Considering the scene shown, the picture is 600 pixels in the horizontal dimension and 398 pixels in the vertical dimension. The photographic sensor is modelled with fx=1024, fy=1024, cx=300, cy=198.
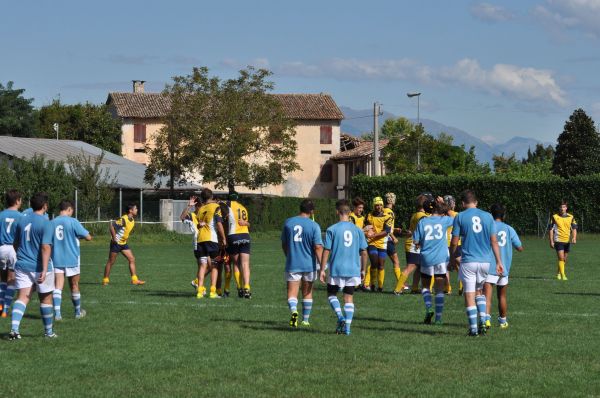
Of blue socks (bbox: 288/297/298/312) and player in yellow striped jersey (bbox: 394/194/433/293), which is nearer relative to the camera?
blue socks (bbox: 288/297/298/312)

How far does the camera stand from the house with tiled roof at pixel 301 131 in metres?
97.7

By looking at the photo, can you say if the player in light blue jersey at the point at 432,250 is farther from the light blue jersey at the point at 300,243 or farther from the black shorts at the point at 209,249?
the black shorts at the point at 209,249

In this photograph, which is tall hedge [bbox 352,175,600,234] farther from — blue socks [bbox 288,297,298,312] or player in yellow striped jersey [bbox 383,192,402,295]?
blue socks [bbox 288,297,298,312]

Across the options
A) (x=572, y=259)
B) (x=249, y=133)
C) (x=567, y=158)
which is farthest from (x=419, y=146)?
(x=572, y=259)

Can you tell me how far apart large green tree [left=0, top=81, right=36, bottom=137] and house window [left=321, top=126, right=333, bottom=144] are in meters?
28.3

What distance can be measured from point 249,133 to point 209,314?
51238mm

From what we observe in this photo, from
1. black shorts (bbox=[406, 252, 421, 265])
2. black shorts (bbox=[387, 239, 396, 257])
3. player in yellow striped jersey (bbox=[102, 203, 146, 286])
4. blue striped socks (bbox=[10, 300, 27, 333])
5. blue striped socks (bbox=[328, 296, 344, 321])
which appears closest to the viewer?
blue striped socks (bbox=[10, 300, 27, 333])

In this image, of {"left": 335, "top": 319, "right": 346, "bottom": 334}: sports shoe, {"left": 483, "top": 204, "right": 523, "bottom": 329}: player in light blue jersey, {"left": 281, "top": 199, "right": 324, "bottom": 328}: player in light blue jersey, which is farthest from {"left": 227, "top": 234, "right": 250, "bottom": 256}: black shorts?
{"left": 483, "top": 204, "right": 523, "bottom": 329}: player in light blue jersey

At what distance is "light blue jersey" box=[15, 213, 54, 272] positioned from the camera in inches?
544

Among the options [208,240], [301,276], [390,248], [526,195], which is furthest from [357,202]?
[526,195]

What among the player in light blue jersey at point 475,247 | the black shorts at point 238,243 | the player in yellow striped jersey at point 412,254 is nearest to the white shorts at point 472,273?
the player in light blue jersey at point 475,247

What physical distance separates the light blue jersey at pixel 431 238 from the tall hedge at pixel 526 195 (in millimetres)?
43855

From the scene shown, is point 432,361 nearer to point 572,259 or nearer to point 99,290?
point 99,290

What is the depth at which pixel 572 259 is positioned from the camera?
117 ft
